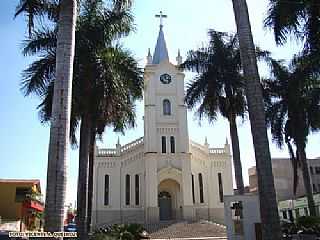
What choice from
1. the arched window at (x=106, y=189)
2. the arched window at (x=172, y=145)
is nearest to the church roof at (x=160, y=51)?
the arched window at (x=172, y=145)

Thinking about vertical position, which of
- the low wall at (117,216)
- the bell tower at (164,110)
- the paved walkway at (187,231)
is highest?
the bell tower at (164,110)

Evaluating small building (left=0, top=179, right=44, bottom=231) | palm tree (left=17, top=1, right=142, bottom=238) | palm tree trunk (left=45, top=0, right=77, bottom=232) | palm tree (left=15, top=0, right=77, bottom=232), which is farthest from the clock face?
palm tree trunk (left=45, top=0, right=77, bottom=232)

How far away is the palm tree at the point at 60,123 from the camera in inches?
346

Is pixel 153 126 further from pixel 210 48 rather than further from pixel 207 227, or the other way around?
pixel 210 48

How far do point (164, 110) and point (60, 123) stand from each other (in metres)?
37.0

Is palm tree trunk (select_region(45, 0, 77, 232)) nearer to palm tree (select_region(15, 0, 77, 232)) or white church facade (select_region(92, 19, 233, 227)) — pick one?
palm tree (select_region(15, 0, 77, 232))

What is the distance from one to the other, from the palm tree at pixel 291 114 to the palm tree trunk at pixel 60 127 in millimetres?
16317

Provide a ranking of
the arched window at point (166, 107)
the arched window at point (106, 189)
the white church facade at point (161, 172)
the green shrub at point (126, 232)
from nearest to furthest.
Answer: the green shrub at point (126, 232), the white church facade at point (161, 172), the arched window at point (106, 189), the arched window at point (166, 107)

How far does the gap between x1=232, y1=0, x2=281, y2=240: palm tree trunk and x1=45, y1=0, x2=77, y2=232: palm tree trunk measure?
18.2 feet

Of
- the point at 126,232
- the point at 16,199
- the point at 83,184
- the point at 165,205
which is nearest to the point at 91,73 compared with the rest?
the point at 83,184

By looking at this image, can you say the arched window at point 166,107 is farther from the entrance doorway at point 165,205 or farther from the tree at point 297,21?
the tree at point 297,21

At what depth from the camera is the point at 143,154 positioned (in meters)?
44.6

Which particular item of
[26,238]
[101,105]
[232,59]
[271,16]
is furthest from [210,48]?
[26,238]

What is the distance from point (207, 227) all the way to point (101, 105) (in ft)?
81.4
